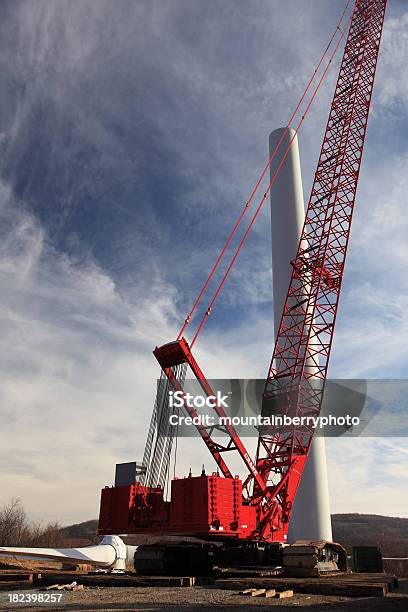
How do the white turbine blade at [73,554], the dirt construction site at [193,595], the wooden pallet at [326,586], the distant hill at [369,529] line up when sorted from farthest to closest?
the distant hill at [369,529]
the white turbine blade at [73,554]
the wooden pallet at [326,586]
the dirt construction site at [193,595]

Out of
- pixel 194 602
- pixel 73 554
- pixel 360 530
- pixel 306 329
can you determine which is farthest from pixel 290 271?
pixel 360 530

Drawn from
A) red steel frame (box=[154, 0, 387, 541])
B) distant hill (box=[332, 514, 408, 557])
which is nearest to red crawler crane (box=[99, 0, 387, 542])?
red steel frame (box=[154, 0, 387, 541])

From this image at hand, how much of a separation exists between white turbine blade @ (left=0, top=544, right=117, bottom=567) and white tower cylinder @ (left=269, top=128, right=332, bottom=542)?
1050 cm

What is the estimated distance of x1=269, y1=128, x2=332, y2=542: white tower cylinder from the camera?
99.8 ft

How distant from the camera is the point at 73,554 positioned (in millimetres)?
27281

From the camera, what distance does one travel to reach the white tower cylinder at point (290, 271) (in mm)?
30406

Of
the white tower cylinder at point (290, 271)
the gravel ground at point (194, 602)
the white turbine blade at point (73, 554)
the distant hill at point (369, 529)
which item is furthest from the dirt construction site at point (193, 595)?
the distant hill at point (369, 529)

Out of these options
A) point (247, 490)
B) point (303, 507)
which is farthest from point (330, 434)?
point (247, 490)

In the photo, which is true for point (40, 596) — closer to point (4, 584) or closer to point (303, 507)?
point (4, 584)

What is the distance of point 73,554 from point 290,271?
21.3 m

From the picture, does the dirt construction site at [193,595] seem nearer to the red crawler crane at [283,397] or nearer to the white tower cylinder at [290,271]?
the red crawler crane at [283,397]

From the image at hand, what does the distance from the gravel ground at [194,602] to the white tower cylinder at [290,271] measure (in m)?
17.4

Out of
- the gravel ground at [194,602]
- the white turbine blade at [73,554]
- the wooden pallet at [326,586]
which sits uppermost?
the white turbine blade at [73,554]
